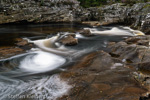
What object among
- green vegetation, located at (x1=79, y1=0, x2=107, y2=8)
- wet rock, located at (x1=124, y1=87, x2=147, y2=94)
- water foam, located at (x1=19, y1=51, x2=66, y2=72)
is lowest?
water foam, located at (x1=19, y1=51, x2=66, y2=72)

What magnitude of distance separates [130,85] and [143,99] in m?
1.01

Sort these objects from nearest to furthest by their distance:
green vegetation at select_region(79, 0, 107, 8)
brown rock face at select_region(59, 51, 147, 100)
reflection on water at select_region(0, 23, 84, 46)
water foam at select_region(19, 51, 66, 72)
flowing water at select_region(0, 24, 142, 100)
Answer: brown rock face at select_region(59, 51, 147, 100), flowing water at select_region(0, 24, 142, 100), water foam at select_region(19, 51, 66, 72), reflection on water at select_region(0, 23, 84, 46), green vegetation at select_region(79, 0, 107, 8)

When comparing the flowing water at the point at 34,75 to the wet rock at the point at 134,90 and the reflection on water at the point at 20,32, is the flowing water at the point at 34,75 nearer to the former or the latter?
the wet rock at the point at 134,90

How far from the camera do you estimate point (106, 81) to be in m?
5.52

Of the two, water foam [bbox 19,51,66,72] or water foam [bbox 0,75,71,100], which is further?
water foam [bbox 19,51,66,72]

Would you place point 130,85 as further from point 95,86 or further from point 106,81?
point 95,86

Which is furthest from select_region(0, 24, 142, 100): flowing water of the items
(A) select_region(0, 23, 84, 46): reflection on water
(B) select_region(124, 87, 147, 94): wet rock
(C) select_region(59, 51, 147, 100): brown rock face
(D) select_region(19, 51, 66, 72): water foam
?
(A) select_region(0, 23, 84, 46): reflection on water

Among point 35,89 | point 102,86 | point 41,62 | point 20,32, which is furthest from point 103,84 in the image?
point 20,32

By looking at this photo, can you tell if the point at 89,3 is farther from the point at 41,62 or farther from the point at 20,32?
the point at 41,62

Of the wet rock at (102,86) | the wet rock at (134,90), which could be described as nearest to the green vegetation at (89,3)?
the wet rock at (102,86)

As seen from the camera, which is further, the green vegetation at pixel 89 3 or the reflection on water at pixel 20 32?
the green vegetation at pixel 89 3

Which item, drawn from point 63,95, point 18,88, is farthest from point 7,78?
point 63,95

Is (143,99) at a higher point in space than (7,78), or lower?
higher

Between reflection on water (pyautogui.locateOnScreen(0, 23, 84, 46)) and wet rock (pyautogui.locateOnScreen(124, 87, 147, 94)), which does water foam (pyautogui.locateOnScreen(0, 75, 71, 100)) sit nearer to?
wet rock (pyautogui.locateOnScreen(124, 87, 147, 94))
